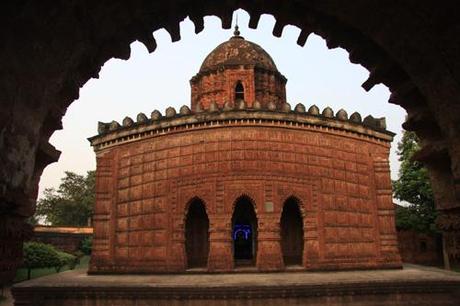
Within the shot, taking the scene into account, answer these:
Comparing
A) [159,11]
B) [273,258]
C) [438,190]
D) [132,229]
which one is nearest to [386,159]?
[273,258]

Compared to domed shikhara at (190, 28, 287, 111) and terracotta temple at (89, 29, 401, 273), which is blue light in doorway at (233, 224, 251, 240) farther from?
domed shikhara at (190, 28, 287, 111)

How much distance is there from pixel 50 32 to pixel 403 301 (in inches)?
424

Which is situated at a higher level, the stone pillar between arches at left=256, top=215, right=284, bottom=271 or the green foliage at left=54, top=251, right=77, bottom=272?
the stone pillar between arches at left=256, top=215, right=284, bottom=271

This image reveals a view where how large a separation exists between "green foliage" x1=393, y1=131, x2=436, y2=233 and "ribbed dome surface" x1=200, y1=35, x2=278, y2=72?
370 inches

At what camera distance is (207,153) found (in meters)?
15.5

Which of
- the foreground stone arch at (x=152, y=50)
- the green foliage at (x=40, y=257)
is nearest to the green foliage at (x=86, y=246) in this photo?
the green foliage at (x=40, y=257)

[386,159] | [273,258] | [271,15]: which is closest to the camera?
[271,15]

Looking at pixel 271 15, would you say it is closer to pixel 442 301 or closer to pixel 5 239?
pixel 5 239

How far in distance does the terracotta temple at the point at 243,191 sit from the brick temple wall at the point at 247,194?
4cm

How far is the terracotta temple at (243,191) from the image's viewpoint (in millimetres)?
14969

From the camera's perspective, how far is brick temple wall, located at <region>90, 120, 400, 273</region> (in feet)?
48.9

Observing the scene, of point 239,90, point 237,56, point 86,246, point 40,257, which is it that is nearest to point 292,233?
point 239,90

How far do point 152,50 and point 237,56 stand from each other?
17.0 m

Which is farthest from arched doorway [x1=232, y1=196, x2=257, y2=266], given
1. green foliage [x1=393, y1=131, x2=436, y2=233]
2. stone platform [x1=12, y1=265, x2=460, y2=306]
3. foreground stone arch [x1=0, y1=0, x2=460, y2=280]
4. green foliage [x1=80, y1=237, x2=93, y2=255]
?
green foliage [x1=80, y1=237, x2=93, y2=255]
